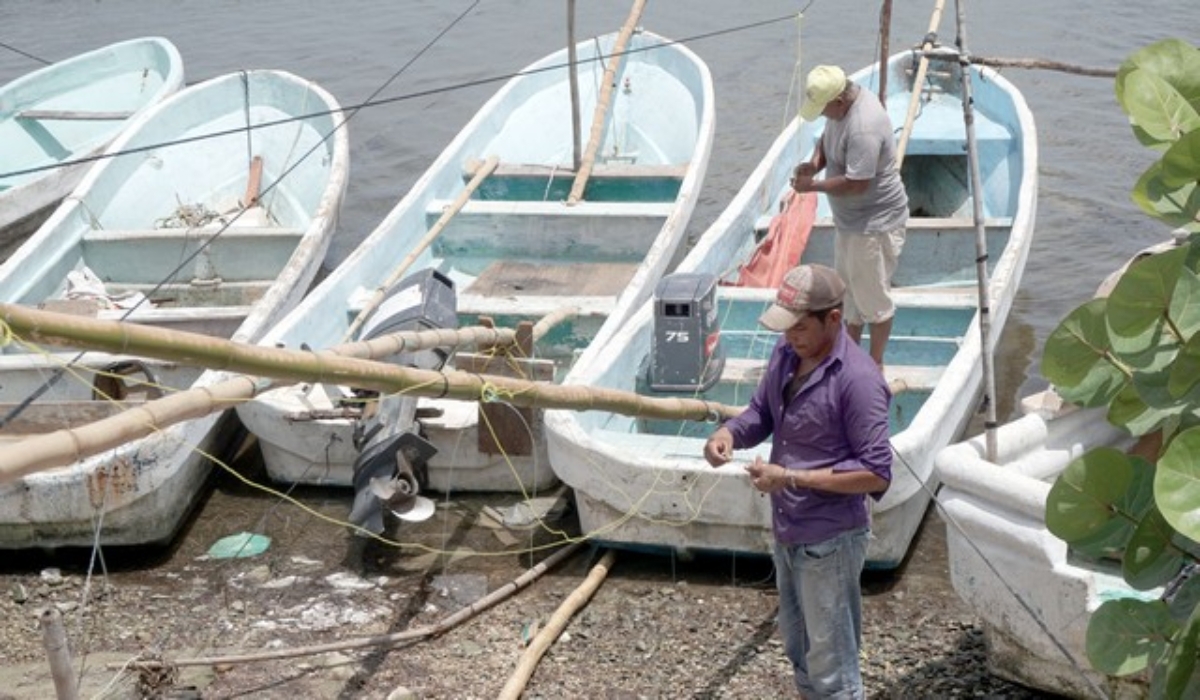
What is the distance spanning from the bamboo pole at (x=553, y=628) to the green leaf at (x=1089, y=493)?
314cm

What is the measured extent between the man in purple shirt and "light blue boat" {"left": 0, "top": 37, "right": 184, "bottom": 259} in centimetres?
835

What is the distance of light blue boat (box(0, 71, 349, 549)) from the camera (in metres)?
7.55

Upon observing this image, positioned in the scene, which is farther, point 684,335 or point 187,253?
point 187,253

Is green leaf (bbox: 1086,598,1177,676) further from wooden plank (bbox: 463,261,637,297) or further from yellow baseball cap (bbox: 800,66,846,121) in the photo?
wooden plank (bbox: 463,261,637,297)

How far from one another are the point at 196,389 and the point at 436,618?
114 inches

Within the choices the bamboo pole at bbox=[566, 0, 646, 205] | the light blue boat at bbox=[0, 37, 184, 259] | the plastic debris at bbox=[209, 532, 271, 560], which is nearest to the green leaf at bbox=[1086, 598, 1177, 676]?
the plastic debris at bbox=[209, 532, 271, 560]

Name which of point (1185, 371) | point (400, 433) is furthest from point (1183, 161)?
point (400, 433)

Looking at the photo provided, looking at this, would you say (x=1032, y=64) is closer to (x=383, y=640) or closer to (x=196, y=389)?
(x=383, y=640)

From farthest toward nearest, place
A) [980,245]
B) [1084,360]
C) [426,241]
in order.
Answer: [426,241] → [980,245] → [1084,360]

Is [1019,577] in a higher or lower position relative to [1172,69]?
lower

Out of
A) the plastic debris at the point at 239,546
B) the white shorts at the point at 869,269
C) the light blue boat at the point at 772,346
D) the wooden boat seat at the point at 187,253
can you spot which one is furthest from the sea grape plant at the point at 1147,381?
the wooden boat seat at the point at 187,253

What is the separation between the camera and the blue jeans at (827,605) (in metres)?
5.29

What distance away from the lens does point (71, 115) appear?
13.2 m

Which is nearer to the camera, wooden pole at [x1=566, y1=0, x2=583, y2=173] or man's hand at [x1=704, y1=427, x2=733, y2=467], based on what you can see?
man's hand at [x1=704, y1=427, x2=733, y2=467]
